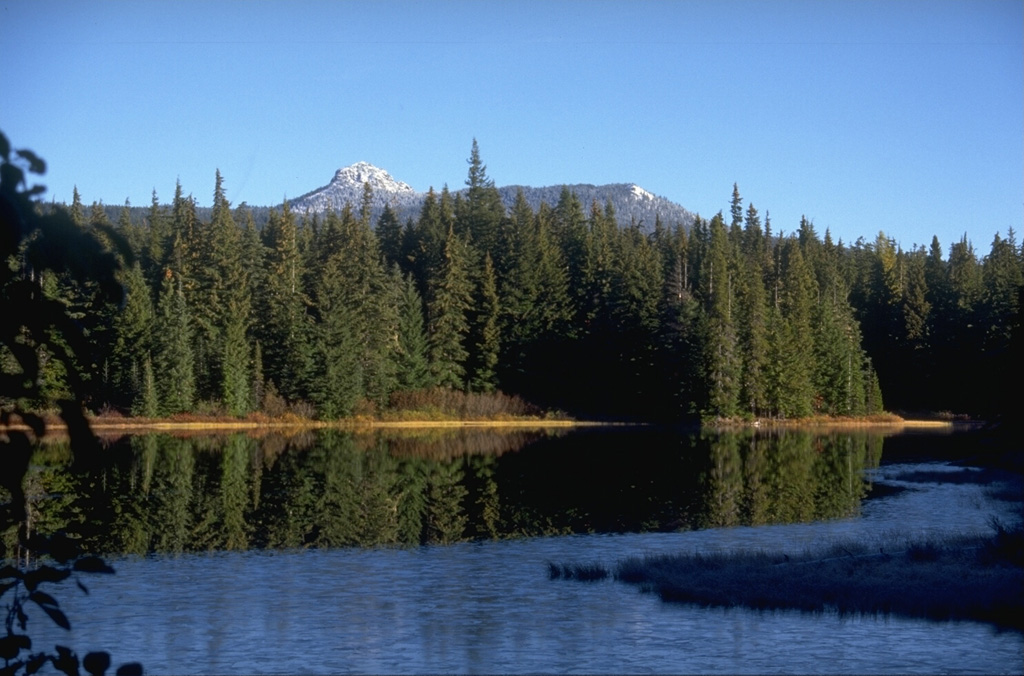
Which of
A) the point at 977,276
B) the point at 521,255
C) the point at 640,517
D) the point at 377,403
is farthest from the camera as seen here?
the point at 977,276

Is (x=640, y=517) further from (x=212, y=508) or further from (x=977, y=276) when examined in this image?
(x=977, y=276)

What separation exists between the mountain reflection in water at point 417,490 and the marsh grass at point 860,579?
22.0 ft

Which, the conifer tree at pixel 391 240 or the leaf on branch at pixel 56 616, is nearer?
the leaf on branch at pixel 56 616

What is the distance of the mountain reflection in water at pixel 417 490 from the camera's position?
89.8ft

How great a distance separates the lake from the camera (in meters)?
15.1

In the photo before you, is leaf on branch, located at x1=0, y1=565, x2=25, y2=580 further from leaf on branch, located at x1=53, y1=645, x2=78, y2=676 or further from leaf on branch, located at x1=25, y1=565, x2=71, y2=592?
leaf on branch, located at x1=53, y1=645, x2=78, y2=676

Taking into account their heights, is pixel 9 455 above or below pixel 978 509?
above

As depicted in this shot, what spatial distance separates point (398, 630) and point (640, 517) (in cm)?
1441

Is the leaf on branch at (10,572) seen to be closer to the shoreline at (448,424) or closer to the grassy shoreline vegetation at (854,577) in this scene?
the grassy shoreline vegetation at (854,577)

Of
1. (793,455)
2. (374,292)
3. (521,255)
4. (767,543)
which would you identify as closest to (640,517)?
(767,543)

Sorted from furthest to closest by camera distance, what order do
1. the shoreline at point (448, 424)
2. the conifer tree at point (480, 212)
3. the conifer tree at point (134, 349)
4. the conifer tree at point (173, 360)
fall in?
the conifer tree at point (480, 212) < the conifer tree at point (173, 360) < the shoreline at point (448, 424) < the conifer tree at point (134, 349)

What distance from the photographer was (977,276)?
310 feet

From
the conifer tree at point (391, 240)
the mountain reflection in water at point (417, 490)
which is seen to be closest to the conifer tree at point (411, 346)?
the conifer tree at point (391, 240)

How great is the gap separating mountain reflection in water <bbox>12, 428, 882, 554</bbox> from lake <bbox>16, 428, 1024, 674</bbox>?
16cm
